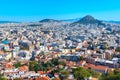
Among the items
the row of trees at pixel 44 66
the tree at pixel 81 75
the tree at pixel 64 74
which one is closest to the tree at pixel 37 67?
the row of trees at pixel 44 66

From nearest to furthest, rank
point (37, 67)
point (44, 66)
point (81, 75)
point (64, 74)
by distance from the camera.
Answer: point (81, 75), point (64, 74), point (37, 67), point (44, 66)

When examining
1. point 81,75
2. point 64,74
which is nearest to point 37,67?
point 64,74

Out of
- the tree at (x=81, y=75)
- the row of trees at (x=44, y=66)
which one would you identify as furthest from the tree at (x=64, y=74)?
the row of trees at (x=44, y=66)

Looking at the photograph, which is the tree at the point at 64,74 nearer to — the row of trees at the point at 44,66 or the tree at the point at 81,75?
the tree at the point at 81,75

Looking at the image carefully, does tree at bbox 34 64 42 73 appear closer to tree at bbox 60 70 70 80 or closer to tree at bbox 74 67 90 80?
tree at bbox 60 70 70 80

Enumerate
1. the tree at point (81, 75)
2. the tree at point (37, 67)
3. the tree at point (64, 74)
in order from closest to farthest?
the tree at point (81, 75)
the tree at point (64, 74)
the tree at point (37, 67)

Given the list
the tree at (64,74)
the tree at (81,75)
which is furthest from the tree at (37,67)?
the tree at (81,75)

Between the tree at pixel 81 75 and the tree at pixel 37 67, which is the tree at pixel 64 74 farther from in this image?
the tree at pixel 37 67

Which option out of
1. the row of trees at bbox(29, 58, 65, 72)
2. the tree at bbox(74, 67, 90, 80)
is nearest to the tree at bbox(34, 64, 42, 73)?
the row of trees at bbox(29, 58, 65, 72)

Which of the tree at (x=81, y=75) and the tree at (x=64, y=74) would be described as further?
the tree at (x=64, y=74)

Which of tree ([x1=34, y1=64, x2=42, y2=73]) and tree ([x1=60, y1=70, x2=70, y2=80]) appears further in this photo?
tree ([x1=34, y1=64, x2=42, y2=73])

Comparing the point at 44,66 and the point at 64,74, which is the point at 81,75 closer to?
the point at 64,74

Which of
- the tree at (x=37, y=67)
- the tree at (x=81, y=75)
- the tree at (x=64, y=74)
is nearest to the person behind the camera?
the tree at (x=81, y=75)
